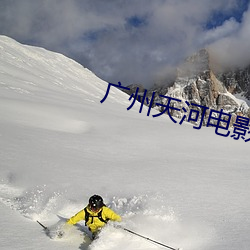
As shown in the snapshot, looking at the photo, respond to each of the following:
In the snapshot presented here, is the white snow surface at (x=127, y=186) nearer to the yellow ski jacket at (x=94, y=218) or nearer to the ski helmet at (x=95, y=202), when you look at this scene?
the yellow ski jacket at (x=94, y=218)

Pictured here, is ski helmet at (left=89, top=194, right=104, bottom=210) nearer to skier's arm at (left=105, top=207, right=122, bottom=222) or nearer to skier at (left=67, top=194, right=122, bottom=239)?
skier at (left=67, top=194, right=122, bottom=239)

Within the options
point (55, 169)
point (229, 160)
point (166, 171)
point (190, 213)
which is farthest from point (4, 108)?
point (190, 213)

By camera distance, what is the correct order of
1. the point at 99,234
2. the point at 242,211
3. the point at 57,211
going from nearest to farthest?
the point at 99,234 < the point at 242,211 < the point at 57,211

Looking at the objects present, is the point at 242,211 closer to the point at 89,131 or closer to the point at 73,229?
the point at 73,229

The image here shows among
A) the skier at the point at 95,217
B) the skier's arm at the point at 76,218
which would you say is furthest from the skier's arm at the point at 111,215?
the skier's arm at the point at 76,218

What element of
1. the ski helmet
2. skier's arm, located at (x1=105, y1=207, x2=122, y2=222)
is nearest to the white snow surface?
skier's arm, located at (x1=105, y1=207, x2=122, y2=222)

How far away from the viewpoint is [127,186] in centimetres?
759

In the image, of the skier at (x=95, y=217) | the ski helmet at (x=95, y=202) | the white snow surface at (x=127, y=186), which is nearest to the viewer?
the white snow surface at (x=127, y=186)

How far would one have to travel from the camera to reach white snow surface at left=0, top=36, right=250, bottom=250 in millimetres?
5199

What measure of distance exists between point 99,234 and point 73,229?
0.80 meters

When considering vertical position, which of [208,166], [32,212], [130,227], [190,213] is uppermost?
[208,166]

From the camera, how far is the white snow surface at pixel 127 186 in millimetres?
5199

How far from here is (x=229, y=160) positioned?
420 inches

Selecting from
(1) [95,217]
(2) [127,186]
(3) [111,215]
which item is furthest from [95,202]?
(2) [127,186]
